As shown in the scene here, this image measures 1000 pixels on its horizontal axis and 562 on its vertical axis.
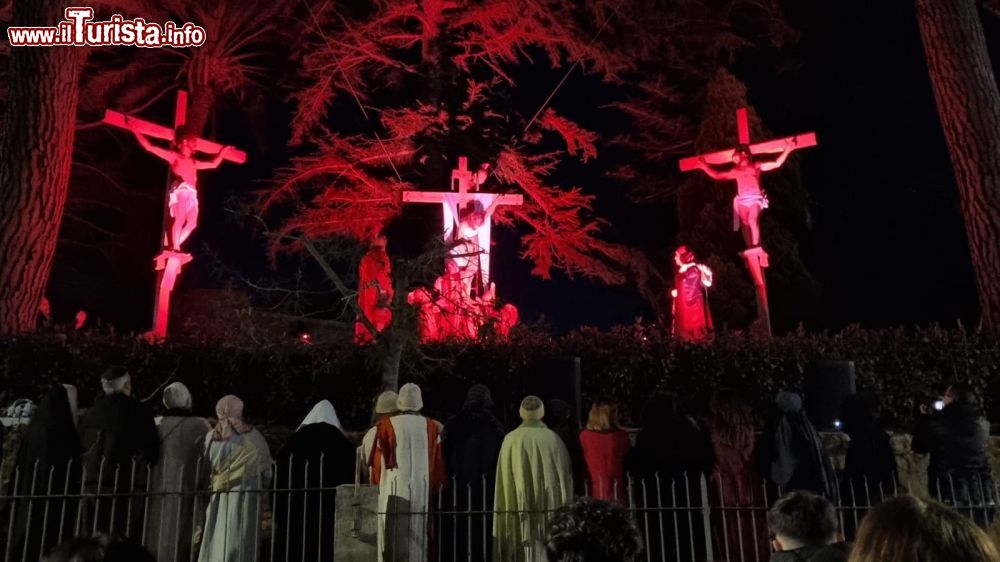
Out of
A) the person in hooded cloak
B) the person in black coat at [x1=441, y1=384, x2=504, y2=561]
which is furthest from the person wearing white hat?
the person in hooded cloak

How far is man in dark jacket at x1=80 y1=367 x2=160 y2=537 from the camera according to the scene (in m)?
5.86

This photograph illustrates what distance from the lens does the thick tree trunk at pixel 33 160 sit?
31.8ft

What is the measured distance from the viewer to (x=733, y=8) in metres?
19.6

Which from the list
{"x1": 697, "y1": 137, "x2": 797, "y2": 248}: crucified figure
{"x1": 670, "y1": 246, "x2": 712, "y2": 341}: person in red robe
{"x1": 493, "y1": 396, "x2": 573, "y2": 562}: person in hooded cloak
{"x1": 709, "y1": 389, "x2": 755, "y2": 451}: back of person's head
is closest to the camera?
{"x1": 493, "y1": 396, "x2": 573, "y2": 562}: person in hooded cloak

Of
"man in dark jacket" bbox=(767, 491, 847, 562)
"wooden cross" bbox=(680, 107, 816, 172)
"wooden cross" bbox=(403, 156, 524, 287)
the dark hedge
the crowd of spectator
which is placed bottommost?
"man in dark jacket" bbox=(767, 491, 847, 562)

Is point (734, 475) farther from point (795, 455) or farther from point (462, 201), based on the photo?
point (462, 201)

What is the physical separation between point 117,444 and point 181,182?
26.3ft

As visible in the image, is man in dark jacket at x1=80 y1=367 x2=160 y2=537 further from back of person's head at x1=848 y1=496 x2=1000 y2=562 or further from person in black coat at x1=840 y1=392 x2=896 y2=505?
person in black coat at x1=840 y1=392 x2=896 y2=505

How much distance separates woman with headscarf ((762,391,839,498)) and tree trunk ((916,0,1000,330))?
5.43m

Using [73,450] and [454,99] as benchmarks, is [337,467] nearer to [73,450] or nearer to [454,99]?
[73,450]

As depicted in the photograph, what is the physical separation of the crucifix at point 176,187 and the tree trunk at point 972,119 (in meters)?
10.8

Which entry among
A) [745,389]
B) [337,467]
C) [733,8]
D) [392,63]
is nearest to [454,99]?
[392,63]

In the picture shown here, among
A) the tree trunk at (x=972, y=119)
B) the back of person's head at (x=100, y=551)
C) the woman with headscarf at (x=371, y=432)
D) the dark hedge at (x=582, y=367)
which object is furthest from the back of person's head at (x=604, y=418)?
the tree trunk at (x=972, y=119)

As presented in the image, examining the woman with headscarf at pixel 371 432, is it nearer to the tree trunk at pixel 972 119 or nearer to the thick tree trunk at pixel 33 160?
the thick tree trunk at pixel 33 160
